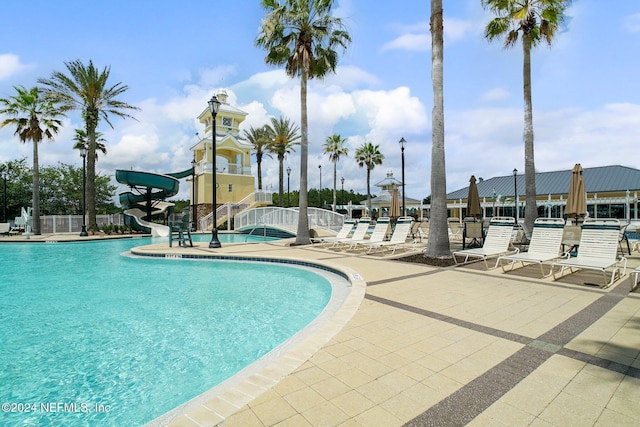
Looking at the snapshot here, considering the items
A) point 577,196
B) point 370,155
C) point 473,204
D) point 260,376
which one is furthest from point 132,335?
point 370,155

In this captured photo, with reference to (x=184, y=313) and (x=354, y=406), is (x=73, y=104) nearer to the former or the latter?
(x=184, y=313)

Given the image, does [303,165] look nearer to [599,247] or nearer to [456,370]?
[599,247]

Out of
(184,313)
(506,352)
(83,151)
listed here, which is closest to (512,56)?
(506,352)

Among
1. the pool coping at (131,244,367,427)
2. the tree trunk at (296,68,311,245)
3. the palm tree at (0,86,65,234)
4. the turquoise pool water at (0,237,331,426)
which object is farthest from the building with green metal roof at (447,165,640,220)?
the palm tree at (0,86,65,234)

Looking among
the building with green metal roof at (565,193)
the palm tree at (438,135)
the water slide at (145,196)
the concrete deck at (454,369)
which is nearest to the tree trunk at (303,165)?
the palm tree at (438,135)

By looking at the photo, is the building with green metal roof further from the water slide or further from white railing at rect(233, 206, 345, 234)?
the water slide

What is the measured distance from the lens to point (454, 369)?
2.83 meters

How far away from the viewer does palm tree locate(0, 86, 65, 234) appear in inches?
945

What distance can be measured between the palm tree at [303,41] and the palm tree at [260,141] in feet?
66.7

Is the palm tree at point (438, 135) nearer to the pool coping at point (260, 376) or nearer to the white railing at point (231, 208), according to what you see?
the pool coping at point (260, 376)

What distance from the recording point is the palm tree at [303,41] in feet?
45.4

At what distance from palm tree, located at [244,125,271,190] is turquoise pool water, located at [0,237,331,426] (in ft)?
89.9

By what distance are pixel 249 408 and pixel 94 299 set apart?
6124 millimetres

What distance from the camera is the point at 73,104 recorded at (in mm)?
23562
